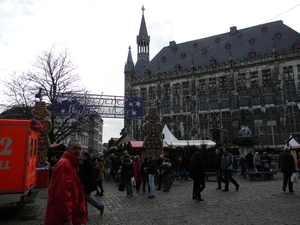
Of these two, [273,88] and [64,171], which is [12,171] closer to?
[64,171]

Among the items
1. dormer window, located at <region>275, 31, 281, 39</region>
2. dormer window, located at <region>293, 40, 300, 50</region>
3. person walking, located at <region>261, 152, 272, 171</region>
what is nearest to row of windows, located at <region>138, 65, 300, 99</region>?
dormer window, located at <region>293, 40, 300, 50</region>

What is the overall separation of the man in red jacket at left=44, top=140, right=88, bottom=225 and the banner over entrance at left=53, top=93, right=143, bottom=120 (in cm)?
1424

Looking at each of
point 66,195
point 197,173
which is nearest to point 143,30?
point 197,173

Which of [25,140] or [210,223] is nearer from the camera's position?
[210,223]

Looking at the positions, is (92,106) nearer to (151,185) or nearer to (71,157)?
(151,185)

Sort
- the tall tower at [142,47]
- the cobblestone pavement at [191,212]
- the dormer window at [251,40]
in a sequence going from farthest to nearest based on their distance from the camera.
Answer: the tall tower at [142,47]
the dormer window at [251,40]
the cobblestone pavement at [191,212]

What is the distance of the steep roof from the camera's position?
3584 cm

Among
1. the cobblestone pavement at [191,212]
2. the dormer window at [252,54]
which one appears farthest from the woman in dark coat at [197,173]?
the dormer window at [252,54]

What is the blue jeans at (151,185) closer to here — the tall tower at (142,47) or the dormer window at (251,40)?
the dormer window at (251,40)

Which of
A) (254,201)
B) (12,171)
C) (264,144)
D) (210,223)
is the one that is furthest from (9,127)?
(264,144)

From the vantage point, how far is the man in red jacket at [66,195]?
8.20 feet

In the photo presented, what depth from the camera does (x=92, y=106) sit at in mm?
17188

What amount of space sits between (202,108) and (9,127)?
33548 mm

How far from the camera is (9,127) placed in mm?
6332
